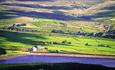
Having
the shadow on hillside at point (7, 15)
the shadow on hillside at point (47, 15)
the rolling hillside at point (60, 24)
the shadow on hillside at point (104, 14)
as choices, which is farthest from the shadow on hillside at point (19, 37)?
the shadow on hillside at point (104, 14)

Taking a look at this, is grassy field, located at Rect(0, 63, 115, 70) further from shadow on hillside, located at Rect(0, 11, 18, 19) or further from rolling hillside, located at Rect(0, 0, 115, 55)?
shadow on hillside, located at Rect(0, 11, 18, 19)

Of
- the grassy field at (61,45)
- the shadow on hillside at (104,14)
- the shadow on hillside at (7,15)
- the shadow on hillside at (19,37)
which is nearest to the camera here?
the grassy field at (61,45)

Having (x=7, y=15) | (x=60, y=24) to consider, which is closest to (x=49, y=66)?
(x=60, y=24)

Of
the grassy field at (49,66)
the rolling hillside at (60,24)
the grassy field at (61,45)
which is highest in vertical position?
the rolling hillside at (60,24)

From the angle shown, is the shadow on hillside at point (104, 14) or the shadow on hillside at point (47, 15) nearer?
the shadow on hillside at point (104, 14)

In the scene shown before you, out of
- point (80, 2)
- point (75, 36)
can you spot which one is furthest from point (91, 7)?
point (75, 36)

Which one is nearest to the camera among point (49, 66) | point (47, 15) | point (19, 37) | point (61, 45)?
point (49, 66)

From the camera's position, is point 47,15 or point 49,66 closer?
point 49,66

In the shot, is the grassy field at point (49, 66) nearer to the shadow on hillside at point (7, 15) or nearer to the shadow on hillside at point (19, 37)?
the shadow on hillside at point (19, 37)

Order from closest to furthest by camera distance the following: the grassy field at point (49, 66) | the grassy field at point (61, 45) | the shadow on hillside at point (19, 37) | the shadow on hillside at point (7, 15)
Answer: the grassy field at point (49, 66)
the grassy field at point (61, 45)
the shadow on hillside at point (19, 37)
the shadow on hillside at point (7, 15)

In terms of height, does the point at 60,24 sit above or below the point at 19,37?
above

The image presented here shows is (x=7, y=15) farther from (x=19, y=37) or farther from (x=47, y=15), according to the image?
(x=47, y=15)

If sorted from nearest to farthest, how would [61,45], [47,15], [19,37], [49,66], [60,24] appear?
[49,66], [61,45], [19,37], [60,24], [47,15]

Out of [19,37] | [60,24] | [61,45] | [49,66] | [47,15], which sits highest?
[47,15]
